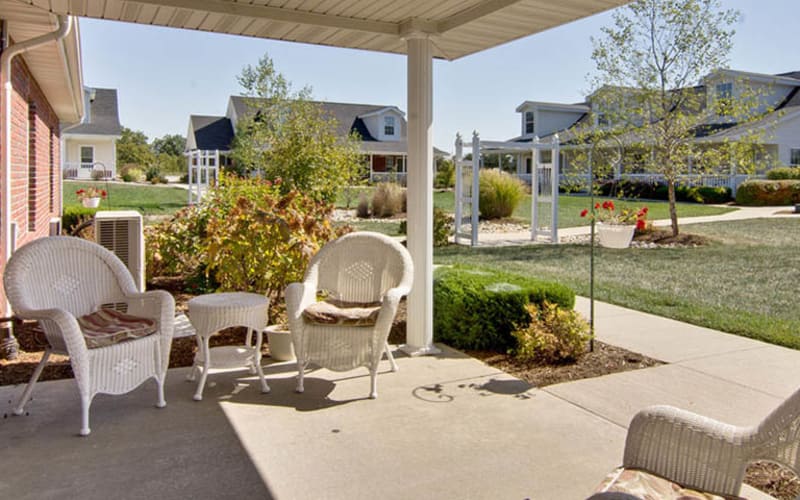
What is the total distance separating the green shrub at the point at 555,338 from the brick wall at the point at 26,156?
413 centimetres

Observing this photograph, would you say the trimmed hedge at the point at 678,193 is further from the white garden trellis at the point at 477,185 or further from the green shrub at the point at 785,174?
the white garden trellis at the point at 477,185

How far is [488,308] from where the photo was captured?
5223mm

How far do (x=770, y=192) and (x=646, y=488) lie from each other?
23.4m

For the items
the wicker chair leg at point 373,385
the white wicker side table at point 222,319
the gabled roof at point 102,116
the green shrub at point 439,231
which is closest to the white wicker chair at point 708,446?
the wicker chair leg at point 373,385

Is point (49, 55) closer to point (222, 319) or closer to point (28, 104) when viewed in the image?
point (28, 104)

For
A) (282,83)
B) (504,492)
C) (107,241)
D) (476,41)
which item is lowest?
(504,492)

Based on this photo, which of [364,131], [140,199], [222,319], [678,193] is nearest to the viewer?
[222,319]

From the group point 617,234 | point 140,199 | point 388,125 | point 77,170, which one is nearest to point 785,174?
point 388,125

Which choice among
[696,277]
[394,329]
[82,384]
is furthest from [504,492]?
[696,277]

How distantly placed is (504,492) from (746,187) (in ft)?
75.3

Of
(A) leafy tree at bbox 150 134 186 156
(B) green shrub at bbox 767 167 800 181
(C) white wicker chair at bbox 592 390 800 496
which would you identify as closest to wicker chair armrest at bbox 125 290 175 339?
(C) white wicker chair at bbox 592 390 800 496

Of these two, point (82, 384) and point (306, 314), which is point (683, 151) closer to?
point (306, 314)

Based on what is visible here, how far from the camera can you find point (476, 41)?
529 cm

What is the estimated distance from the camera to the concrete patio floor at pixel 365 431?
2977mm
